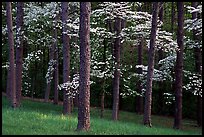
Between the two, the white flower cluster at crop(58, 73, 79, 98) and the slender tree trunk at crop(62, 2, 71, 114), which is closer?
the slender tree trunk at crop(62, 2, 71, 114)

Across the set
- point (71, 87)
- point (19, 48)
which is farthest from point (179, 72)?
point (19, 48)

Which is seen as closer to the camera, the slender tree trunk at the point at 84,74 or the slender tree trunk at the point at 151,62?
the slender tree trunk at the point at 84,74

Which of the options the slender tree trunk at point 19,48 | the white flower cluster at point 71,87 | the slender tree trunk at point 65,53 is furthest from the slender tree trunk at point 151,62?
the slender tree trunk at point 19,48

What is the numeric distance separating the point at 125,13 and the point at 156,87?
11.8 metres

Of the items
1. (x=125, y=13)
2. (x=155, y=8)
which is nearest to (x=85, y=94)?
(x=155, y=8)

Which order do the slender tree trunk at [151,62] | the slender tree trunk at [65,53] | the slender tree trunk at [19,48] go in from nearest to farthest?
the slender tree trunk at [151,62]
the slender tree trunk at [65,53]
the slender tree trunk at [19,48]

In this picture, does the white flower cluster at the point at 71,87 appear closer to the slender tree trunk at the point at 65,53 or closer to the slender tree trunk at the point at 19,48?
the slender tree trunk at the point at 65,53

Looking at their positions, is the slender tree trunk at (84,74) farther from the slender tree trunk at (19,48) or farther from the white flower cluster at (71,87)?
the slender tree trunk at (19,48)

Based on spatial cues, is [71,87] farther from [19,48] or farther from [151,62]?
[151,62]

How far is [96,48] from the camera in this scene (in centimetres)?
2258

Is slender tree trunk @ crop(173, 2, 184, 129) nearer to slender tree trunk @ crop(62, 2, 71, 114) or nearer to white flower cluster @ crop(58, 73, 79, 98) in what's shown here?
white flower cluster @ crop(58, 73, 79, 98)

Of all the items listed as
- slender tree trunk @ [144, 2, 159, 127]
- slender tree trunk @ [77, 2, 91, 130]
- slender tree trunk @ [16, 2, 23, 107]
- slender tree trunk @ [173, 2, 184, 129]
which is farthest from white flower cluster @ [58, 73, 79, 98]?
slender tree trunk @ [77, 2, 91, 130]

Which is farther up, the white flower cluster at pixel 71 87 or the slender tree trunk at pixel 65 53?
the slender tree trunk at pixel 65 53

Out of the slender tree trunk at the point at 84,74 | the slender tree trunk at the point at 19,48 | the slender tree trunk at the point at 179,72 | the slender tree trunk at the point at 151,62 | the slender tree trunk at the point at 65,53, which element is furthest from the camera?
the slender tree trunk at the point at 19,48
